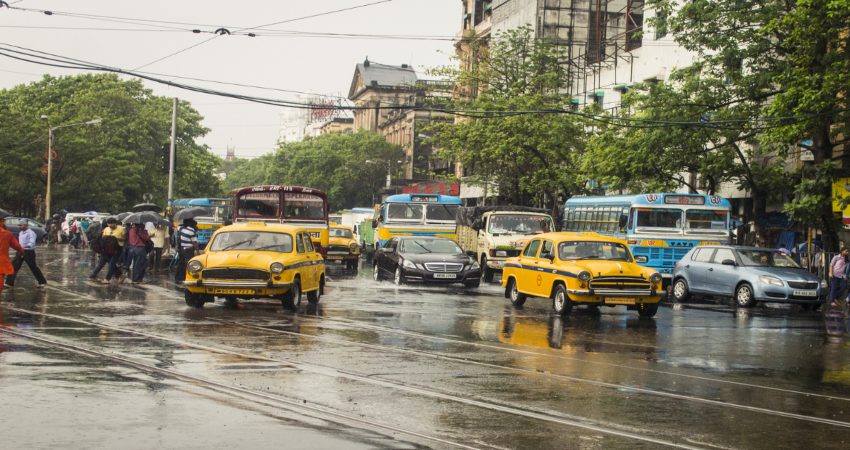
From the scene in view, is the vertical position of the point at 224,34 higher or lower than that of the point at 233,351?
higher

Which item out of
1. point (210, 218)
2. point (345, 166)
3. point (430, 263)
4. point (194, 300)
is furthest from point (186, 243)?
point (345, 166)

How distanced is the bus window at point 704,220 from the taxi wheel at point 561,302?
416 inches

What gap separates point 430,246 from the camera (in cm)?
A: 3177

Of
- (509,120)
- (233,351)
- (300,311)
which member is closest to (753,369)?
(233,351)

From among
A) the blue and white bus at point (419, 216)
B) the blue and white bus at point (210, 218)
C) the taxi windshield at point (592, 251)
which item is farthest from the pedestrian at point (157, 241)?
the taxi windshield at point (592, 251)

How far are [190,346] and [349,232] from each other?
106ft

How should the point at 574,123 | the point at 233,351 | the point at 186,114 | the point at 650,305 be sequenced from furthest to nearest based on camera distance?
the point at 186,114 < the point at 574,123 < the point at 650,305 < the point at 233,351

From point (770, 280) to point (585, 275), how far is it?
23.7 ft

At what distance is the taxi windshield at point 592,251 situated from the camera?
22.4m

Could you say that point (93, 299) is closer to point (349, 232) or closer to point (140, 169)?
point (349, 232)

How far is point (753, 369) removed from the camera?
46.3ft

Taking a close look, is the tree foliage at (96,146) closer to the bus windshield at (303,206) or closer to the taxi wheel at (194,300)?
the bus windshield at (303,206)

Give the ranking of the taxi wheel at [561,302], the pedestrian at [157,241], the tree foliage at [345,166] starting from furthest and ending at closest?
the tree foliage at [345,166] < the pedestrian at [157,241] < the taxi wheel at [561,302]

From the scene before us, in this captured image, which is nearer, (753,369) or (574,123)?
(753,369)
